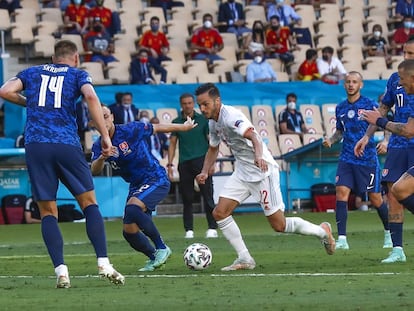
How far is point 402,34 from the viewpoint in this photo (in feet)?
110

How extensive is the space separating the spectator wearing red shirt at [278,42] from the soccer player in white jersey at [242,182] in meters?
17.8

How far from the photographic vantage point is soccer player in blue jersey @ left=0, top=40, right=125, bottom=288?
37.6 feet

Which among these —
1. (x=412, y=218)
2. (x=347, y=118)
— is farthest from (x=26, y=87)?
(x=412, y=218)

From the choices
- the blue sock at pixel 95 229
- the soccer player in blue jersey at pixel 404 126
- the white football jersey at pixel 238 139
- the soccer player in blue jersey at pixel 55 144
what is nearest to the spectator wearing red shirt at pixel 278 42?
the white football jersey at pixel 238 139

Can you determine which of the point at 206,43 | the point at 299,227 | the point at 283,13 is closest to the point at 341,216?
the point at 299,227

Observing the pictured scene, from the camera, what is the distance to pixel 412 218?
2380 cm

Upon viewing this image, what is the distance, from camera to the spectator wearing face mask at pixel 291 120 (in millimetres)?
28500

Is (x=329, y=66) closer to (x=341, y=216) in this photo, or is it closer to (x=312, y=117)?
(x=312, y=117)

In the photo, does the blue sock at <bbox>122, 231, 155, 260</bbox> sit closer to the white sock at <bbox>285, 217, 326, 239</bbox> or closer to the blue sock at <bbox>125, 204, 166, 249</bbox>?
the blue sock at <bbox>125, 204, 166, 249</bbox>

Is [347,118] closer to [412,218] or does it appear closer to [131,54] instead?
[412,218]

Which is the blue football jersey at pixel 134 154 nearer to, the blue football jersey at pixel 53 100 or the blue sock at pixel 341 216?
the blue football jersey at pixel 53 100

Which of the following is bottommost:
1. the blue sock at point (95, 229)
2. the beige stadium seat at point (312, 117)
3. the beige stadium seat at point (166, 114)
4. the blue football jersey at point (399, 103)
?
the beige stadium seat at point (312, 117)

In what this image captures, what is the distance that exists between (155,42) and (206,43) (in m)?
1.58

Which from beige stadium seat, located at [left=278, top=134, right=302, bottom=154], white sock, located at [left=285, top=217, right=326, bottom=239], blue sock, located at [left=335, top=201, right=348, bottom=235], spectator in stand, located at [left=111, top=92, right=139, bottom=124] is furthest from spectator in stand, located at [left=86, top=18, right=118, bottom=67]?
white sock, located at [left=285, top=217, right=326, bottom=239]
